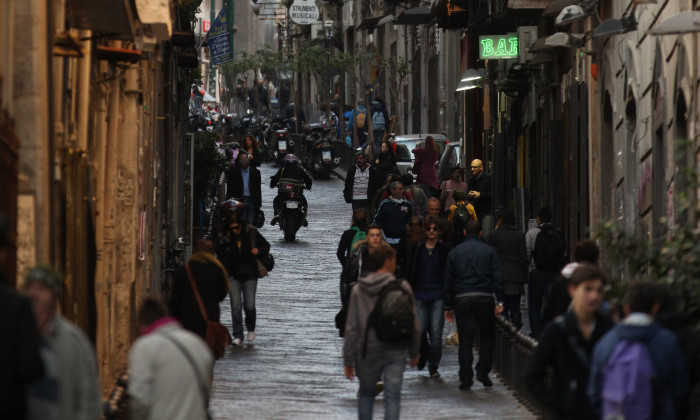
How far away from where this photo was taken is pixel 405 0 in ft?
165

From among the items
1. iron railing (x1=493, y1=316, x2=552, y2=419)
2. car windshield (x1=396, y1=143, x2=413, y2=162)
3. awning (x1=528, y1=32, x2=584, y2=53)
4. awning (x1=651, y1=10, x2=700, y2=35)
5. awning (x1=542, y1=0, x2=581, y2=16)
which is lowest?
iron railing (x1=493, y1=316, x2=552, y2=419)

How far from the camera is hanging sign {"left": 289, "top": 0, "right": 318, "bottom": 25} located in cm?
7244

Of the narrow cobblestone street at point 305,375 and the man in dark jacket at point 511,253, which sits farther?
the man in dark jacket at point 511,253

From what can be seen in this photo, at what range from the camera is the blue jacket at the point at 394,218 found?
22.5 metres

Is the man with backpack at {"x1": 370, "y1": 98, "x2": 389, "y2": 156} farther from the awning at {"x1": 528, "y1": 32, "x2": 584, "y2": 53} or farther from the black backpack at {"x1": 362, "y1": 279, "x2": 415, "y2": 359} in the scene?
the black backpack at {"x1": 362, "y1": 279, "x2": 415, "y2": 359}

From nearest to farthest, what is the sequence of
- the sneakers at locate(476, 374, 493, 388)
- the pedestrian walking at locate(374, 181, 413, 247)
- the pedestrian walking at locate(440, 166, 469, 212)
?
the sneakers at locate(476, 374, 493, 388), the pedestrian walking at locate(374, 181, 413, 247), the pedestrian walking at locate(440, 166, 469, 212)

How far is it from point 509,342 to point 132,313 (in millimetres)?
4569

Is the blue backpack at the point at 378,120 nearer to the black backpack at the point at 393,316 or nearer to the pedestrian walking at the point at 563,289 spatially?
the pedestrian walking at the point at 563,289

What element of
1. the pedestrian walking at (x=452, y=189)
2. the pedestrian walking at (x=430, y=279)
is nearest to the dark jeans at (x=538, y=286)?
the pedestrian walking at (x=430, y=279)

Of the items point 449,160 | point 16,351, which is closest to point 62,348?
point 16,351

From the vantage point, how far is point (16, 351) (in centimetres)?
727

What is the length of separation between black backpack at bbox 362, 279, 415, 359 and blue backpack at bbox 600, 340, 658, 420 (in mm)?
4257

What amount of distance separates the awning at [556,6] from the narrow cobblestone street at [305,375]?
199 inches

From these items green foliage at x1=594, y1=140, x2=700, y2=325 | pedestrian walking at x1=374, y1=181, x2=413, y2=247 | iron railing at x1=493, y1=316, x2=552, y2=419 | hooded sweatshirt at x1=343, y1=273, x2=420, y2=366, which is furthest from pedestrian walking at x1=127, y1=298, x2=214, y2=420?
pedestrian walking at x1=374, y1=181, x2=413, y2=247
